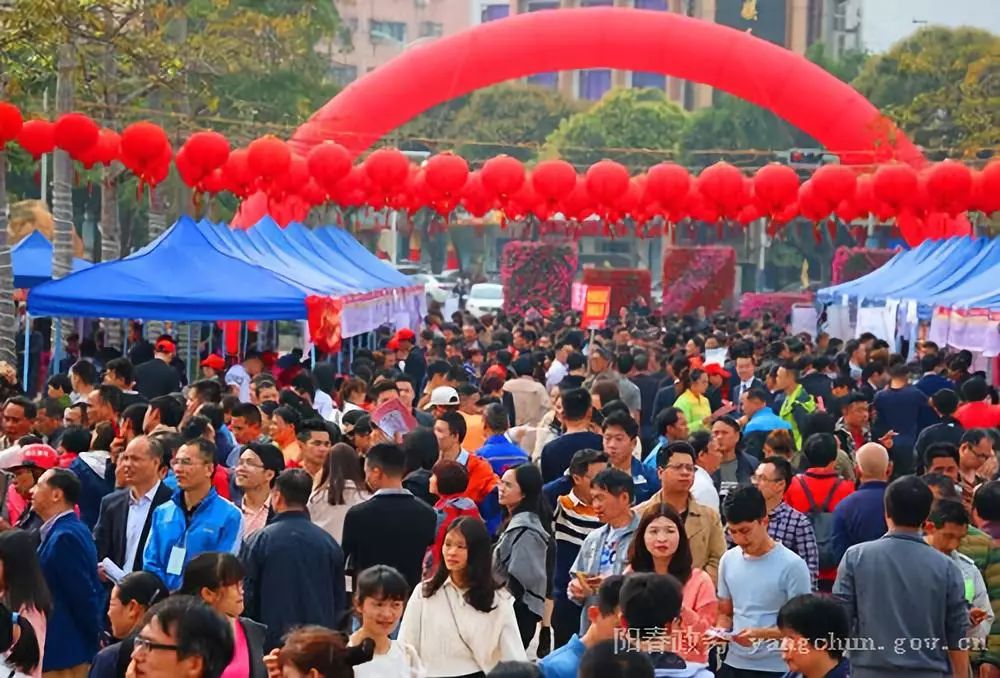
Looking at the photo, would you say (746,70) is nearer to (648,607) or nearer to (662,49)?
(662,49)

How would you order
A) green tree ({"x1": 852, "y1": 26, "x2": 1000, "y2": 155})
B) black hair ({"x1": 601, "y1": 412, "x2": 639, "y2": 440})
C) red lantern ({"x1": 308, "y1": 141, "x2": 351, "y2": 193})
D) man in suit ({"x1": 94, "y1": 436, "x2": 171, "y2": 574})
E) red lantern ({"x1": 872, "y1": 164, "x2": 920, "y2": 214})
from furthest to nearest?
green tree ({"x1": 852, "y1": 26, "x2": 1000, "y2": 155})
red lantern ({"x1": 308, "y1": 141, "x2": 351, "y2": 193})
red lantern ({"x1": 872, "y1": 164, "x2": 920, "y2": 214})
black hair ({"x1": 601, "y1": 412, "x2": 639, "y2": 440})
man in suit ({"x1": 94, "y1": 436, "x2": 171, "y2": 574})

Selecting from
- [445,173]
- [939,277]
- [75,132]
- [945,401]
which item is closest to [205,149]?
[75,132]

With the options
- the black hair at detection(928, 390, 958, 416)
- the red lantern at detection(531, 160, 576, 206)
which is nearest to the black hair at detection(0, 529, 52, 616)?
the black hair at detection(928, 390, 958, 416)

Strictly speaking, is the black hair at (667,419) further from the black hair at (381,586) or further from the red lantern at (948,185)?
the red lantern at (948,185)

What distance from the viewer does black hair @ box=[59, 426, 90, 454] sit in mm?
9812

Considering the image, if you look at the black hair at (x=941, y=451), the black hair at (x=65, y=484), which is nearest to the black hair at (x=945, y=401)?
the black hair at (x=941, y=451)

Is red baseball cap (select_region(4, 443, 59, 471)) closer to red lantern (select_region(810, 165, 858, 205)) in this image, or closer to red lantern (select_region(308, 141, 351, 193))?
red lantern (select_region(308, 141, 351, 193))

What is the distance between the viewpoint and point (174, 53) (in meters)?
21.3

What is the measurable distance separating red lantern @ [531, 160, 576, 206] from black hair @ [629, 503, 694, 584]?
42.6 feet

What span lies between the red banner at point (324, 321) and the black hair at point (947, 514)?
10.4 m

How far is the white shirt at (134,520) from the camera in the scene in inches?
326

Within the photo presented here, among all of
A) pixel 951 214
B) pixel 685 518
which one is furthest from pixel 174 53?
pixel 685 518

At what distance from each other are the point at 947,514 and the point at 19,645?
12.7 ft

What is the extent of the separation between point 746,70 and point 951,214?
5723 millimetres
